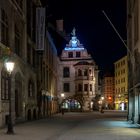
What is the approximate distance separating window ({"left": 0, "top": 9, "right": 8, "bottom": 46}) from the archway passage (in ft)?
218

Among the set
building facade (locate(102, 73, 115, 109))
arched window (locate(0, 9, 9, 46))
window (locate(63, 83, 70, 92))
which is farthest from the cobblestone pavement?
building facade (locate(102, 73, 115, 109))

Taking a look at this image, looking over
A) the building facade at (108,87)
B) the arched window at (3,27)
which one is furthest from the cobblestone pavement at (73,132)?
the building facade at (108,87)

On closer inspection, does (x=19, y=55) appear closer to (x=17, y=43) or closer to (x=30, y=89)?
(x=17, y=43)

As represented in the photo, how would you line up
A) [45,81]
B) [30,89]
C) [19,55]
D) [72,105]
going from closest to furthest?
1. [19,55]
2. [30,89]
3. [45,81]
4. [72,105]

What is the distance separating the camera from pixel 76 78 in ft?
330

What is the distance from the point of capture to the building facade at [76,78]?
327 feet

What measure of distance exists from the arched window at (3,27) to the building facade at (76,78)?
6384 centimetres

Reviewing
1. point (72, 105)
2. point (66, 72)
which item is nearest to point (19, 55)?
point (66, 72)

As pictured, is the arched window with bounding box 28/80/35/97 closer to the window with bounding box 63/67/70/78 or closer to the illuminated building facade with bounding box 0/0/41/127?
the illuminated building facade with bounding box 0/0/41/127

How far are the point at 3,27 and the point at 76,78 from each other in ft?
220

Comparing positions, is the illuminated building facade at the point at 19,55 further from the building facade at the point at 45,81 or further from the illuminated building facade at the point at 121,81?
the illuminated building facade at the point at 121,81

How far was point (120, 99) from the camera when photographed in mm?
152750

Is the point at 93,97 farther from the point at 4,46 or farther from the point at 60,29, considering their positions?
the point at 4,46

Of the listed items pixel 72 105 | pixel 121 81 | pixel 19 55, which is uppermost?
pixel 19 55
